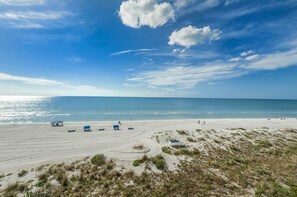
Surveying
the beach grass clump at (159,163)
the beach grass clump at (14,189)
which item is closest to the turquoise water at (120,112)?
the beach grass clump at (159,163)

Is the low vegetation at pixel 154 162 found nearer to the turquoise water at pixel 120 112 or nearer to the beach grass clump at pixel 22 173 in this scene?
the beach grass clump at pixel 22 173

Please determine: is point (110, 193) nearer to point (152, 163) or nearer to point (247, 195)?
point (152, 163)

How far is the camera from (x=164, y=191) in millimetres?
10289

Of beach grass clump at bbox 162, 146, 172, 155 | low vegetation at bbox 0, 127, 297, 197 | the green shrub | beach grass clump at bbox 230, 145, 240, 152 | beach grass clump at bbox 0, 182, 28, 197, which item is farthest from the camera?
beach grass clump at bbox 230, 145, 240, 152

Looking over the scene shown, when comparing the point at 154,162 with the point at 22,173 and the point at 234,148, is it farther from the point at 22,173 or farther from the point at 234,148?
the point at 22,173

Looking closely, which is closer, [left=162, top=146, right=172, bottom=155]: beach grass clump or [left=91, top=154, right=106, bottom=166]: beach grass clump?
[left=91, top=154, right=106, bottom=166]: beach grass clump

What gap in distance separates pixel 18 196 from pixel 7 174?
15.6 feet

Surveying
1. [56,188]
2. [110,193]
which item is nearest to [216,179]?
[110,193]

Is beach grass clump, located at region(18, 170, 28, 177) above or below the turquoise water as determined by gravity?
below

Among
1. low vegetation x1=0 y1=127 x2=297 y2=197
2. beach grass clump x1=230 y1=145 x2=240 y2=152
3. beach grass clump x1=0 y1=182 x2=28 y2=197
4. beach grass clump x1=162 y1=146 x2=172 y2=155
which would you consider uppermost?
beach grass clump x1=230 y1=145 x2=240 y2=152

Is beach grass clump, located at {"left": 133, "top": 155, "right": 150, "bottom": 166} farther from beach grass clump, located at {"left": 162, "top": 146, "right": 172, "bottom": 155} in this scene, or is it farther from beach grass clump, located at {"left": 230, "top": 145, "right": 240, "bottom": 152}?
beach grass clump, located at {"left": 230, "top": 145, "right": 240, "bottom": 152}

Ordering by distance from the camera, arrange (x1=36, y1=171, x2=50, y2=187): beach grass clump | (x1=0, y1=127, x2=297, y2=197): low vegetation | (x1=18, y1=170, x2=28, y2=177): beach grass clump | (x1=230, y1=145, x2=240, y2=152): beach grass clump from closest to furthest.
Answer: (x1=0, y1=127, x2=297, y2=197): low vegetation → (x1=36, y1=171, x2=50, y2=187): beach grass clump → (x1=18, y1=170, x2=28, y2=177): beach grass clump → (x1=230, y1=145, x2=240, y2=152): beach grass clump

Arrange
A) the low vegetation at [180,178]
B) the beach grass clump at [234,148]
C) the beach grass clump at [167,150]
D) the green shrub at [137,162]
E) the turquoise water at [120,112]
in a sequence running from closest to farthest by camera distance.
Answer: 1. the low vegetation at [180,178]
2. the green shrub at [137,162]
3. the beach grass clump at [167,150]
4. the beach grass clump at [234,148]
5. the turquoise water at [120,112]

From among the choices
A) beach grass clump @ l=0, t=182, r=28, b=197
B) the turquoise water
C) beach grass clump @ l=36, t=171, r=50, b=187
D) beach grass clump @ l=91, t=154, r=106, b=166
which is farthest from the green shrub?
the turquoise water
